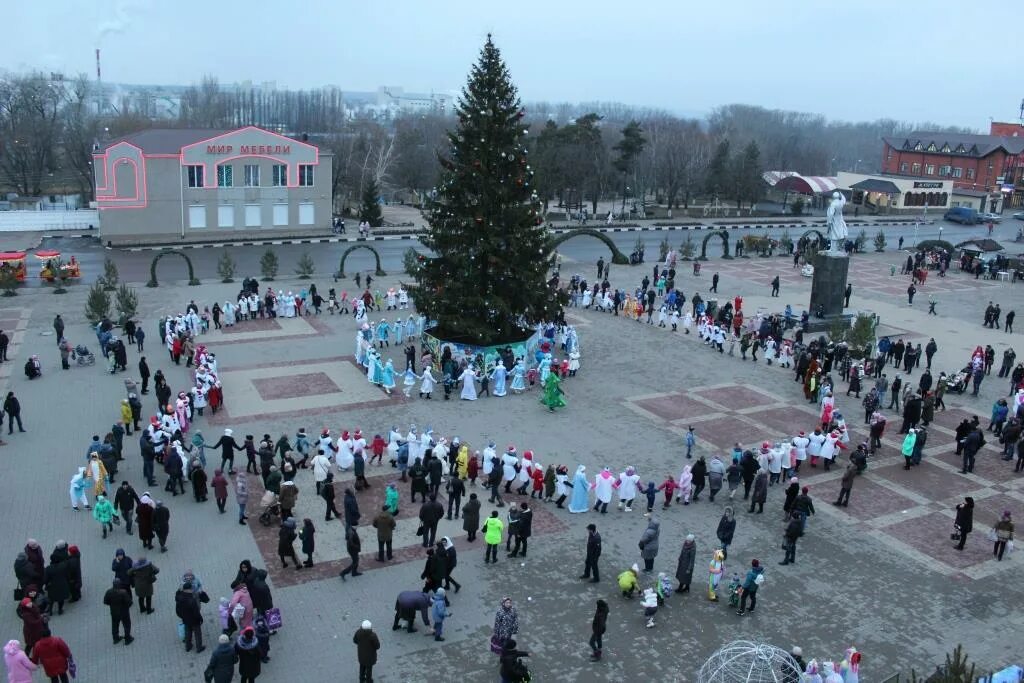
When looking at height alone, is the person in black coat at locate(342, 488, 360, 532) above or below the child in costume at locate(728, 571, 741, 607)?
above

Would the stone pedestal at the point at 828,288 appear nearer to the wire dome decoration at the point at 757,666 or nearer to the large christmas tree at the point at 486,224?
the large christmas tree at the point at 486,224

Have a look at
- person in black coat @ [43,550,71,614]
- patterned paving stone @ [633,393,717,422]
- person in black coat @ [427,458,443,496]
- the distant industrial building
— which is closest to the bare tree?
the distant industrial building

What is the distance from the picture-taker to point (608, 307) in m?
35.7

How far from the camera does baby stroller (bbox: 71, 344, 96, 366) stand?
1025 inches

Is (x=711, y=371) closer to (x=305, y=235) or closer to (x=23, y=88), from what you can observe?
(x=305, y=235)

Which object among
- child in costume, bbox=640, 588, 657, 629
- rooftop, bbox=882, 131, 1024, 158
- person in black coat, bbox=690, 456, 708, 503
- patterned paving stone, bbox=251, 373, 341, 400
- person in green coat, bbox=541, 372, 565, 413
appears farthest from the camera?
rooftop, bbox=882, 131, 1024, 158

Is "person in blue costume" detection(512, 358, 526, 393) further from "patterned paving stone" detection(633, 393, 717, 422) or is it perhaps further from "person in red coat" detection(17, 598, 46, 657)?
"person in red coat" detection(17, 598, 46, 657)

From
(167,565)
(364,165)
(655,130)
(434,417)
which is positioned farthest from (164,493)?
(655,130)

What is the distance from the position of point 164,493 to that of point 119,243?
3626 centimetres

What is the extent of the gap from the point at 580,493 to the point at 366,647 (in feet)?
22.4

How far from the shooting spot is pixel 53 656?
445 inches

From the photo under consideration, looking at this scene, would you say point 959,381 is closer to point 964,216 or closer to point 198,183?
point 198,183

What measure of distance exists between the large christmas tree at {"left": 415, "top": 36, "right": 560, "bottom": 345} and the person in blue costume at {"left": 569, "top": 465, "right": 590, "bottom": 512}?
9.33 m

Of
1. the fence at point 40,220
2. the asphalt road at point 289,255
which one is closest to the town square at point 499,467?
the asphalt road at point 289,255
